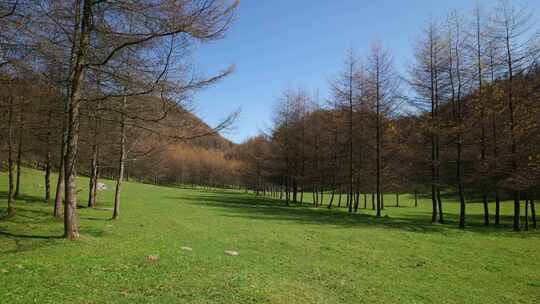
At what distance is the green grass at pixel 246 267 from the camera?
16.8 ft

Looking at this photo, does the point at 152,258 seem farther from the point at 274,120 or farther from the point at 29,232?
the point at 274,120

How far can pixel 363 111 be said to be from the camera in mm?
23453

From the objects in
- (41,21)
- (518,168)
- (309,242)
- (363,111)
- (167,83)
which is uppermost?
(363,111)

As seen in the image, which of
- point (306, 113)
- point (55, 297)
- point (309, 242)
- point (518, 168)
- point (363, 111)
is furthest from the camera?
point (306, 113)

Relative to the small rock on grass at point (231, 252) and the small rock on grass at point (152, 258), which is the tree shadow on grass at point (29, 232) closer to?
the small rock on grass at point (152, 258)

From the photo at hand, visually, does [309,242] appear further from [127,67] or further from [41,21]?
[41,21]

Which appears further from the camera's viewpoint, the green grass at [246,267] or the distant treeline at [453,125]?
the distant treeline at [453,125]

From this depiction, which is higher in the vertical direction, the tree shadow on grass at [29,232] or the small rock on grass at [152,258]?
the tree shadow on grass at [29,232]

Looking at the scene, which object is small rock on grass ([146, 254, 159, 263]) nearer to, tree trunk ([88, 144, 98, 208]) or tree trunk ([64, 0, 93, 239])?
tree trunk ([64, 0, 93, 239])

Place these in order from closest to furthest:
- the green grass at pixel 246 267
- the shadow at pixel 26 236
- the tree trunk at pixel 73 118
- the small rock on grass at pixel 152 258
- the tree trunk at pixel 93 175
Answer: the green grass at pixel 246 267 → the small rock on grass at pixel 152 258 → the tree trunk at pixel 73 118 → the shadow at pixel 26 236 → the tree trunk at pixel 93 175

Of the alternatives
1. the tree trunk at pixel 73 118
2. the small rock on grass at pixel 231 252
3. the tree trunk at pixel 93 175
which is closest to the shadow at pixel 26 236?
the tree trunk at pixel 73 118

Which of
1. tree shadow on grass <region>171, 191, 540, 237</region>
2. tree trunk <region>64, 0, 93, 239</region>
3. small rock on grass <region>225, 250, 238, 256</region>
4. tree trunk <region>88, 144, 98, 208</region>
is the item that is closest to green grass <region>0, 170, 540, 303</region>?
small rock on grass <region>225, 250, 238, 256</region>

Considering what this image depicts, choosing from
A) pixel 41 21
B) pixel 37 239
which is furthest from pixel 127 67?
pixel 37 239

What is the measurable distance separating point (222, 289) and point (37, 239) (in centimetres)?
585
